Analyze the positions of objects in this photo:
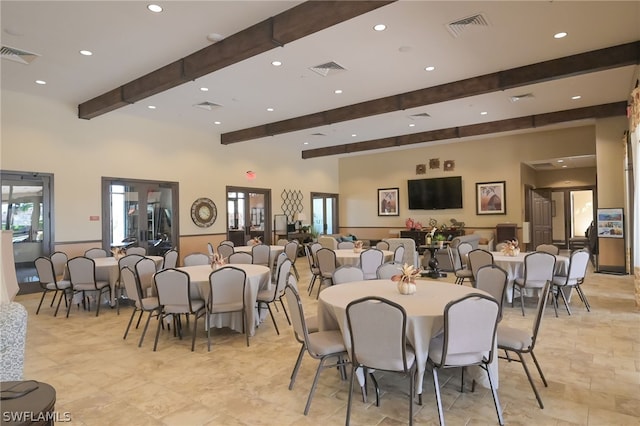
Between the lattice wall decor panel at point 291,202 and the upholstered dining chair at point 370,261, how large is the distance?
23.4 feet

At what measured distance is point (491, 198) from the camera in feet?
40.7

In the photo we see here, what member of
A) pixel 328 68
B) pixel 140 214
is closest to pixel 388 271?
pixel 328 68

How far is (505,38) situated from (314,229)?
9859 mm

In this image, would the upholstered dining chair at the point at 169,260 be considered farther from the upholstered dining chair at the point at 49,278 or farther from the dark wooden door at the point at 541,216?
the dark wooden door at the point at 541,216

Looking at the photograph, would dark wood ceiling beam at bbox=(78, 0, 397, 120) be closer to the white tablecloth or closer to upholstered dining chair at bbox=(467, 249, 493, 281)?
upholstered dining chair at bbox=(467, 249, 493, 281)

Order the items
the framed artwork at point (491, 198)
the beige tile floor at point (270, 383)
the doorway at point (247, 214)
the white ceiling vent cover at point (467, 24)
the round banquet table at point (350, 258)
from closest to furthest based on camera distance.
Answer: the beige tile floor at point (270, 383) → the white ceiling vent cover at point (467, 24) → the round banquet table at point (350, 258) → the doorway at point (247, 214) → the framed artwork at point (491, 198)

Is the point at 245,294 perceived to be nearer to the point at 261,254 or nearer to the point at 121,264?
the point at 121,264

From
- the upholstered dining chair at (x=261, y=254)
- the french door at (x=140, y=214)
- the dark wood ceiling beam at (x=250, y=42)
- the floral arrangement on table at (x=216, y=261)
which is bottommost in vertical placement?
the upholstered dining chair at (x=261, y=254)

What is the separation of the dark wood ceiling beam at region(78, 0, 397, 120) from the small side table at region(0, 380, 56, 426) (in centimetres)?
380

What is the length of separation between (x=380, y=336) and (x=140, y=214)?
325 inches

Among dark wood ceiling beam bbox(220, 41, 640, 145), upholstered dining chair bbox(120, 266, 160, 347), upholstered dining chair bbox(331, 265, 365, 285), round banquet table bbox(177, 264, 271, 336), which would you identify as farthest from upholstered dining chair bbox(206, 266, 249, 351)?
dark wood ceiling beam bbox(220, 41, 640, 145)

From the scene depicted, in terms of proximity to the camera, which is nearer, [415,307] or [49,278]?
[415,307]

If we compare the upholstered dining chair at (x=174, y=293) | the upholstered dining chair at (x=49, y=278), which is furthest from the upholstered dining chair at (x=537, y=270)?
the upholstered dining chair at (x=49, y=278)

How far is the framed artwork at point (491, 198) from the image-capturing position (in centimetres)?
1220
